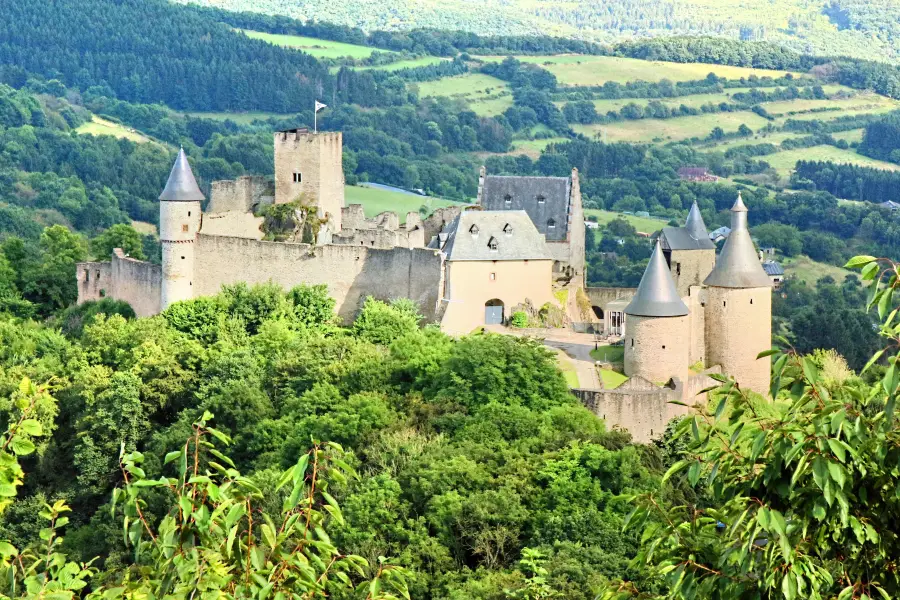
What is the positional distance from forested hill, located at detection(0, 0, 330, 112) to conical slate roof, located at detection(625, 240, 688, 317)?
119m

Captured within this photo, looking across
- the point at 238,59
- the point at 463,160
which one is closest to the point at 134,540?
the point at 463,160

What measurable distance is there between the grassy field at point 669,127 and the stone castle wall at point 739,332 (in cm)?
10359

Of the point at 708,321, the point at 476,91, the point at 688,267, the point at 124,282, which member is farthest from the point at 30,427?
the point at 476,91

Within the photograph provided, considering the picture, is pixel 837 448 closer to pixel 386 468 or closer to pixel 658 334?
pixel 386 468

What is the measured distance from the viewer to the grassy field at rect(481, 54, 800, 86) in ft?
520

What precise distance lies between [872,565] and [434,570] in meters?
19.5

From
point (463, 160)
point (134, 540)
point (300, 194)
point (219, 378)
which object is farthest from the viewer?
point (463, 160)

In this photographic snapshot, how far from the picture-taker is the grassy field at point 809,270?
332ft

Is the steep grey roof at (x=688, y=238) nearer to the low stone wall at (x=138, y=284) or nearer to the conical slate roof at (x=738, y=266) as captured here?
the conical slate roof at (x=738, y=266)

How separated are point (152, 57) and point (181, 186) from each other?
12474 cm

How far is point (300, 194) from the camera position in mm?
49562

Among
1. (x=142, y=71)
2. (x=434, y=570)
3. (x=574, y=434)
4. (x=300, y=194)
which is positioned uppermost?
(x=142, y=71)

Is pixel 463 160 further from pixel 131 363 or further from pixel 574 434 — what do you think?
pixel 574 434

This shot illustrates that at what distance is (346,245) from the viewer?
154ft
